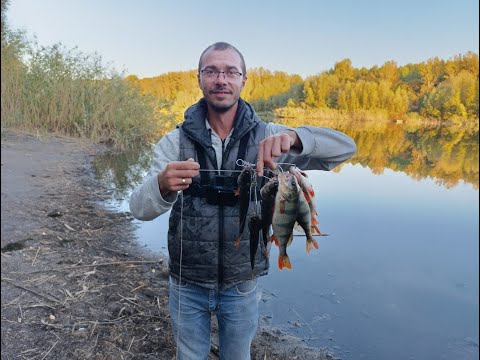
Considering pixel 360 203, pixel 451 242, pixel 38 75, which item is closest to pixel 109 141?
pixel 38 75

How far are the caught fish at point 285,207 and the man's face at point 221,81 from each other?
0.67 m

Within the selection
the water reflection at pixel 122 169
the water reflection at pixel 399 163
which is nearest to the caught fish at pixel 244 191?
the water reflection at pixel 122 169

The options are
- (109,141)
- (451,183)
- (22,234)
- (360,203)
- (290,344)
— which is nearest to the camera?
(290,344)

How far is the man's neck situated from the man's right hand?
588 mm

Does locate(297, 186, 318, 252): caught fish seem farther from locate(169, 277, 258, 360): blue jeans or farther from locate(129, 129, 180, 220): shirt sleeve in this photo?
locate(129, 129, 180, 220): shirt sleeve

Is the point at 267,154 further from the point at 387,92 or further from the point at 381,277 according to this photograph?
the point at 387,92

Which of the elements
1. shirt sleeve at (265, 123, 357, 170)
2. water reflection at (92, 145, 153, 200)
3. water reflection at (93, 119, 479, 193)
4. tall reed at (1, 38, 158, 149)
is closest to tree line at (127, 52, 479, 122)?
water reflection at (93, 119, 479, 193)

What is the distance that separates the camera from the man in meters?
2.51

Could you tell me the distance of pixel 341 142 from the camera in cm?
266

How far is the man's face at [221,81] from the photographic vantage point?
2.52m

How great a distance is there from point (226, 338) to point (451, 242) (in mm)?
7023

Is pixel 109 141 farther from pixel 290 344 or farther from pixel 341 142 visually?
pixel 341 142

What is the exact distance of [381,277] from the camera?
21.1ft

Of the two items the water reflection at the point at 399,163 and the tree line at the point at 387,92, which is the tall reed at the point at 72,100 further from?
the tree line at the point at 387,92
